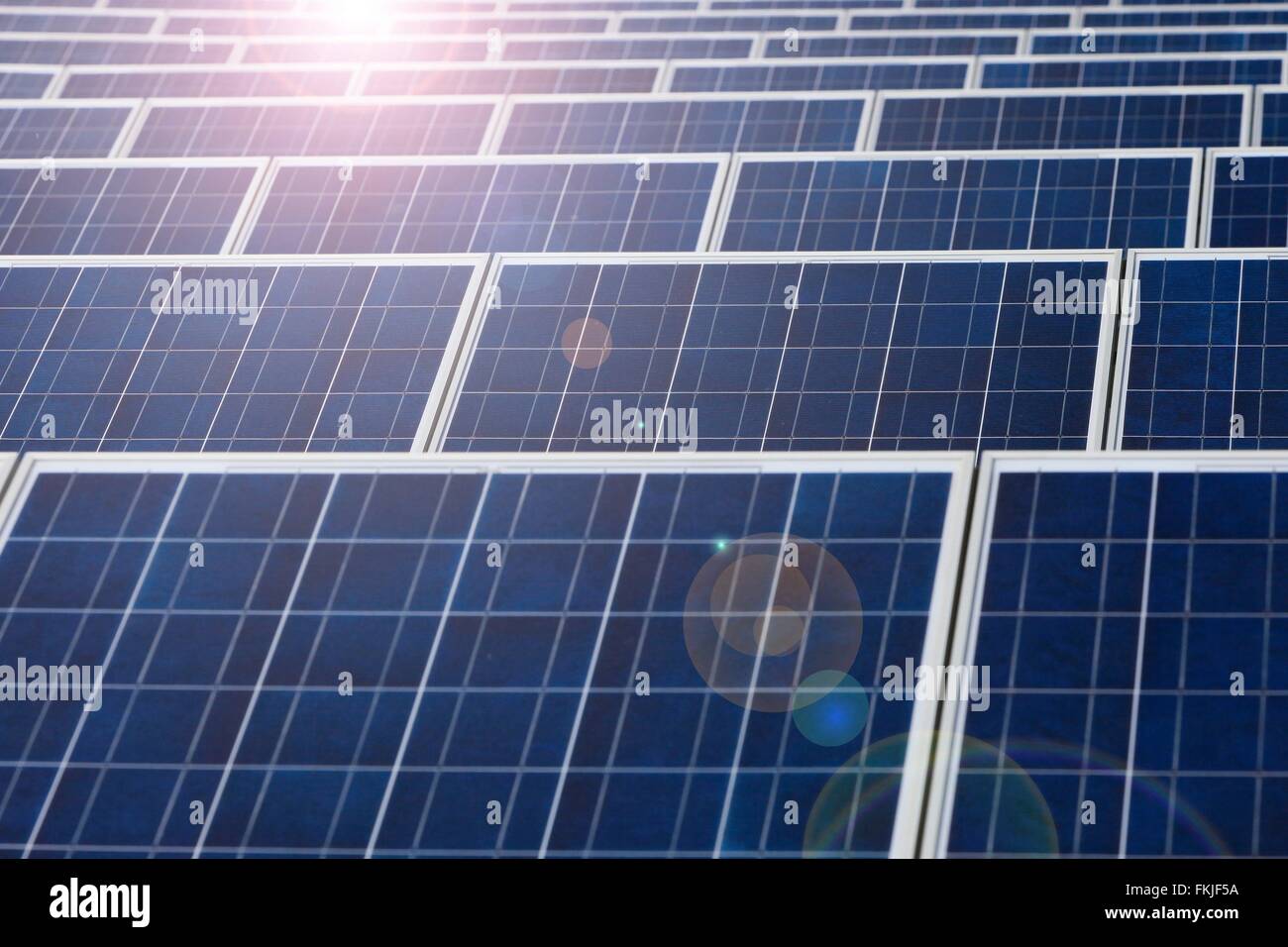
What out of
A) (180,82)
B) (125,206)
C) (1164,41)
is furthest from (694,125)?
(180,82)

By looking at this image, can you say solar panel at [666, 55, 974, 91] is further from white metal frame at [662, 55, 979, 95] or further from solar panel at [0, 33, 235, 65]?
solar panel at [0, 33, 235, 65]

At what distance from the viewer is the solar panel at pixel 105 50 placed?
179 ft

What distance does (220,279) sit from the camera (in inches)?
909

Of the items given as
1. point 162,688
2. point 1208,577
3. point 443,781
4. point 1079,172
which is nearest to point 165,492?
point 162,688

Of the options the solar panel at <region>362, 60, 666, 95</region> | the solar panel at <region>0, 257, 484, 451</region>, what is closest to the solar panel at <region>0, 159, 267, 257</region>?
the solar panel at <region>0, 257, 484, 451</region>

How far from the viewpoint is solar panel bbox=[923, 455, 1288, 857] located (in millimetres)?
13398

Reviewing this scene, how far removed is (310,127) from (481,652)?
25611mm

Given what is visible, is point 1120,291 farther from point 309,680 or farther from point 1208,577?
point 309,680

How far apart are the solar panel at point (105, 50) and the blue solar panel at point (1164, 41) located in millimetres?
27846

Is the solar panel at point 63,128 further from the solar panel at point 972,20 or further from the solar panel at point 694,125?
the solar panel at point 972,20

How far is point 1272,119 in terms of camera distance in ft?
111

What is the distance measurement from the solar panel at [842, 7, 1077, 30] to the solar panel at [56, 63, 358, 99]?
17.8 m

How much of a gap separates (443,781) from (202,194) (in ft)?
62.9

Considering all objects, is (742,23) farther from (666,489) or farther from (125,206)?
(666,489)
